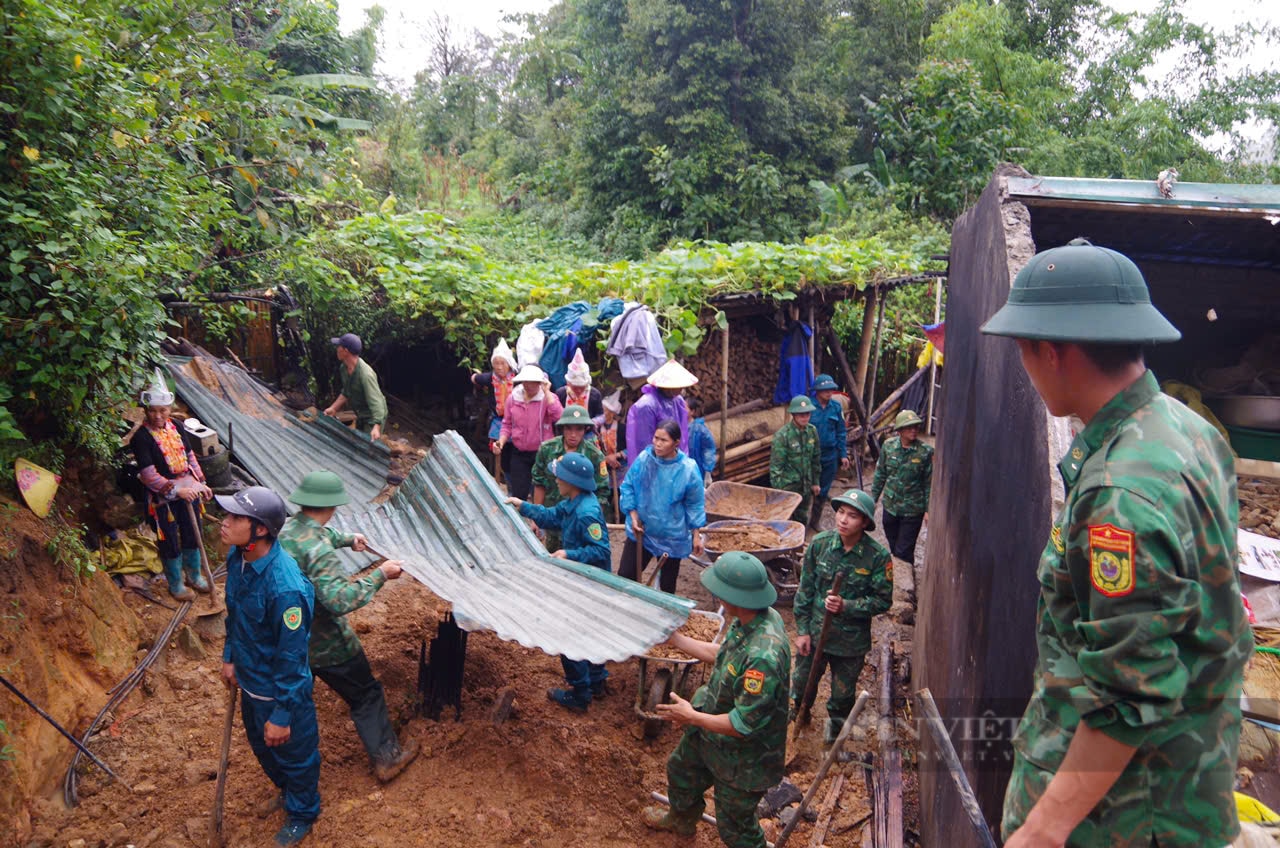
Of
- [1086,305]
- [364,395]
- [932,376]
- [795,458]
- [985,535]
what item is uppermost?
[1086,305]

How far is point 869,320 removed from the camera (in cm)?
A: 1126

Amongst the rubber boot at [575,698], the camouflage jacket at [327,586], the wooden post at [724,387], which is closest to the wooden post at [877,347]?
the wooden post at [724,387]

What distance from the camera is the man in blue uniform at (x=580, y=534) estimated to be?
5090 mm

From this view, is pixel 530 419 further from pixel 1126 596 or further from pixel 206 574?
pixel 1126 596

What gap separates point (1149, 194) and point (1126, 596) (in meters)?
2.45

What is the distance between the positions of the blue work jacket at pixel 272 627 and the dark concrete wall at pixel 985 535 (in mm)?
2856

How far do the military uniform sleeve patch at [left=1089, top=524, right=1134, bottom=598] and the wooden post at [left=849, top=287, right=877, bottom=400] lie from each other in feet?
32.5

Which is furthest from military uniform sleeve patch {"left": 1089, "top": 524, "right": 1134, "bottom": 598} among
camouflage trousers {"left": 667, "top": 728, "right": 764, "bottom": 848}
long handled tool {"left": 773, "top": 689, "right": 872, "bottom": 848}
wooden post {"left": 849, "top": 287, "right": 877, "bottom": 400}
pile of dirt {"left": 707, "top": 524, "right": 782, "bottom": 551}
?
wooden post {"left": 849, "top": 287, "right": 877, "bottom": 400}

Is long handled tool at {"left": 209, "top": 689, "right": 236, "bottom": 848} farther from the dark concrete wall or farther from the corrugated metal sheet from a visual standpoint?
the dark concrete wall

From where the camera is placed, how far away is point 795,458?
7727 mm

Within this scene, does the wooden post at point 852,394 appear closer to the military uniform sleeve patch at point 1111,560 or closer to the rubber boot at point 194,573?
the rubber boot at point 194,573

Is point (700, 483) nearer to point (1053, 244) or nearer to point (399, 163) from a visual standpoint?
point (1053, 244)

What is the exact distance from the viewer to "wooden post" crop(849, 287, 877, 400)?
434 inches

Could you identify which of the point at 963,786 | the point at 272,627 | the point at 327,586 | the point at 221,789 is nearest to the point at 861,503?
the point at 963,786
